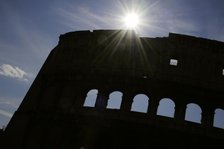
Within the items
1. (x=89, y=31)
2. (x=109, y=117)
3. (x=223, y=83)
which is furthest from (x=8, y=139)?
(x=223, y=83)

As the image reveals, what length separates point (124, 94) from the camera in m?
15.6

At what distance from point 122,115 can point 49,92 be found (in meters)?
4.70

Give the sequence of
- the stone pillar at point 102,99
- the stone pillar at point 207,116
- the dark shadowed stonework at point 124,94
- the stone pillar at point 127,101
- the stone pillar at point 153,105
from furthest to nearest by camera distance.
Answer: the stone pillar at point 102,99 → the stone pillar at point 127,101 → the stone pillar at point 153,105 → the stone pillar at point 207,116 → the dark shadowed stonework at point 124,94

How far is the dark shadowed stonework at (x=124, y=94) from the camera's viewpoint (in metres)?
14.4

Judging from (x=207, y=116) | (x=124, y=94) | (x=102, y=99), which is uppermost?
(x=124, y=94)

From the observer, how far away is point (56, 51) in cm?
1869

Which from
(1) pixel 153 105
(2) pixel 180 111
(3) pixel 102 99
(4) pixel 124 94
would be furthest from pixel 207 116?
(3) pixel 102 99

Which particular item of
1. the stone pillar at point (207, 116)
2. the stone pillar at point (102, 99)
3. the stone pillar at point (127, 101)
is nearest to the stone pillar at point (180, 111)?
the stone pillar at point (207, 116)

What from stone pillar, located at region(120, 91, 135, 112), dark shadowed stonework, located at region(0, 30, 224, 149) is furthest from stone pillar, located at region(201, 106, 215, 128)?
stone pillar, located at region(120, 91, 135, 112)

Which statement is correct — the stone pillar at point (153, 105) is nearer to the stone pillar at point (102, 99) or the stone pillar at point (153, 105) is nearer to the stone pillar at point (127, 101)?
the stone pillar at point (127, 101)

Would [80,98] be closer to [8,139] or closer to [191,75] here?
[8,139]

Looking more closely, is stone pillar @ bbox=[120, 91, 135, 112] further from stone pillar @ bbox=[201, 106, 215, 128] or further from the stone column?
stone pillar @ bbox=[201, 106, 215, 128]

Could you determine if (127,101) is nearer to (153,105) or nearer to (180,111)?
(153,105)

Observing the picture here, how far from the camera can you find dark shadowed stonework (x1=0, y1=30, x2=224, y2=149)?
14.4 m
